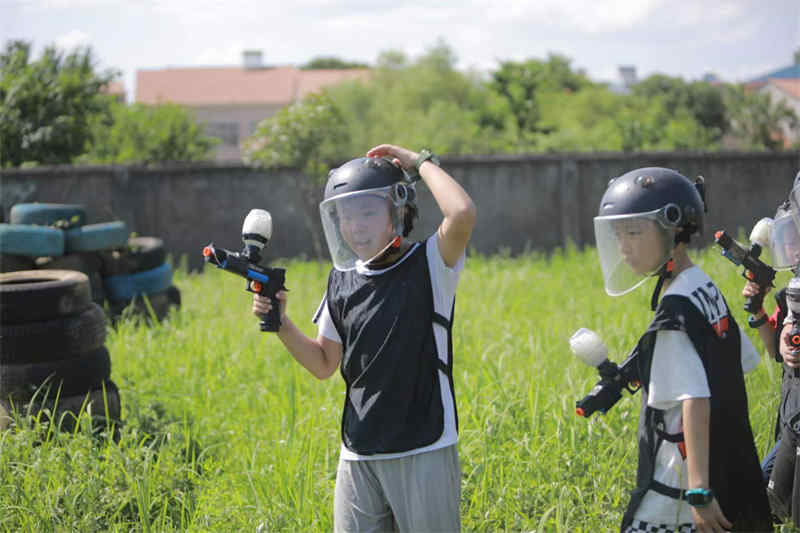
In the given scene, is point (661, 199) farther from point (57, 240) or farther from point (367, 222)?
point (57, 240)

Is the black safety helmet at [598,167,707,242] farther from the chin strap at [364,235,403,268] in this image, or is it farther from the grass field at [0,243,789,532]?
the grass field at [0,243,789,532]

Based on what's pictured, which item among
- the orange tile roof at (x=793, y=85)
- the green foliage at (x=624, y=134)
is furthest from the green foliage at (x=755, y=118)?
the orange tile roof at (x=793, y=85)

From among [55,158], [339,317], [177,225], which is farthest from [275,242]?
[339,317]

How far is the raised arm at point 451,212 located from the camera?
2.51 m

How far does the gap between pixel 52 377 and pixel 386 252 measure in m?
2.62

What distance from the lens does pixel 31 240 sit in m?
7.40

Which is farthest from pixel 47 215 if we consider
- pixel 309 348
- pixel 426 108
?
pixel 426 108

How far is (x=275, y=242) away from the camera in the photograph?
41.1 feet

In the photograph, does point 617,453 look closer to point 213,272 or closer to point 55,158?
point 213,272

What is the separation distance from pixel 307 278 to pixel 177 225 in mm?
3223

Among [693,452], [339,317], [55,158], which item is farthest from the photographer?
[55,158]

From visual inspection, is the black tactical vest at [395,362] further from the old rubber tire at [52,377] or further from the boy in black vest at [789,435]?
the old rubber tire at [52,377]

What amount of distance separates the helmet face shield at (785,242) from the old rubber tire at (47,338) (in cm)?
357

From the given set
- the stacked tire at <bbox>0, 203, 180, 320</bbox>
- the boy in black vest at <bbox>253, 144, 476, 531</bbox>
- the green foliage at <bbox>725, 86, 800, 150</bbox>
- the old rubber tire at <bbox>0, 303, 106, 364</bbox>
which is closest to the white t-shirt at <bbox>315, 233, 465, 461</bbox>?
A: the boy in black vest at <bbox>253, 144, 476, 531</bbox>
